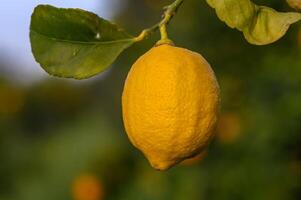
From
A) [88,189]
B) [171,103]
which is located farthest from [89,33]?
[88,189]

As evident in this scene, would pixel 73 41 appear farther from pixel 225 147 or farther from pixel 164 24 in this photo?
pixel 225 147

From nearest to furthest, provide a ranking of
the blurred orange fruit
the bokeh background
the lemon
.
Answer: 1. the lemon
2. the bokeh background
3. the blurred orange fruit

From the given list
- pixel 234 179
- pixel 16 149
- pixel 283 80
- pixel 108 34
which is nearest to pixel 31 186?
pixel 16 149

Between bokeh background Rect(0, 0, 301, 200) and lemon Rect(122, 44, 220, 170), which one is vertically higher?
lemon Rect(122, 44, 220, 170)

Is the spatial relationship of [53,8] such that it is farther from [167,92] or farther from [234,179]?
[234,179]

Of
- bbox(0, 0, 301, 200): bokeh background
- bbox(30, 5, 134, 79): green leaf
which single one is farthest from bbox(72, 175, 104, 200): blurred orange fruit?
bbox(30, 5, 134, 79): green leaf

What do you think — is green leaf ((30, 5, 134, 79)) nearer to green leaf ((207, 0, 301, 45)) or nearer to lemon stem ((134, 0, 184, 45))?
lemon stem ((134, 0, 184, 45))
